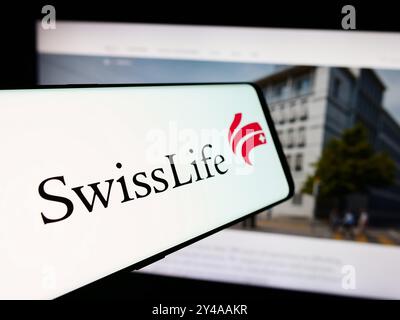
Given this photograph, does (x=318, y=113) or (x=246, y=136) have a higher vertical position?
(x=318, y=113)

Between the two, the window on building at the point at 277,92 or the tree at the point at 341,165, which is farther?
the tree at the point at 341,165

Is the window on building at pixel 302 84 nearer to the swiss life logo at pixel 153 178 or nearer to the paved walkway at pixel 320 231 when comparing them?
the paved walkway at pixel 320 231

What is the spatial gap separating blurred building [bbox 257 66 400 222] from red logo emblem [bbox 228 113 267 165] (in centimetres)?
47

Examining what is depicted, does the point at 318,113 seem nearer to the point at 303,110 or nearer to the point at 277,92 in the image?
the point at 303,110

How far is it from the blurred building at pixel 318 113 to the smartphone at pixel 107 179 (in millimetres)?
534

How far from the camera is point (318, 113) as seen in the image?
1065mm

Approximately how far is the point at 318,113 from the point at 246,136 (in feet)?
2.50

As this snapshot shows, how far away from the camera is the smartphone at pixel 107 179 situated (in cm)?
33

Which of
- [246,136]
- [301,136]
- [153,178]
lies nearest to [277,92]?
[301,136]

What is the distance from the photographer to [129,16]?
0.92 m

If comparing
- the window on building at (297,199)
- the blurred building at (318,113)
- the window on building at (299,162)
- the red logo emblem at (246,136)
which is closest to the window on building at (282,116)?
the blurred building at (318,113)
